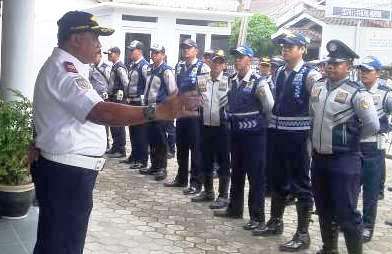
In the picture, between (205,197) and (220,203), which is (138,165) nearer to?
(205,197)

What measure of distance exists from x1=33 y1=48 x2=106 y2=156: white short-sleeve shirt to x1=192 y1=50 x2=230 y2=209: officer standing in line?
3653 mm

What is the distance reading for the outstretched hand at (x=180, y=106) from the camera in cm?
237

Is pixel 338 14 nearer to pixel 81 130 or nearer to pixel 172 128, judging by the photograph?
pixel 172 128

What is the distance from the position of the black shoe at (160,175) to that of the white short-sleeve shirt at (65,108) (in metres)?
4.82

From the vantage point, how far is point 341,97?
14.2 ft

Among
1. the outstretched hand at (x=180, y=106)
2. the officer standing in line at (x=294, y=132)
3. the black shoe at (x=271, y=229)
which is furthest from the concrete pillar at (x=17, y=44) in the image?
the outstretched hand at (x=180, y=106)

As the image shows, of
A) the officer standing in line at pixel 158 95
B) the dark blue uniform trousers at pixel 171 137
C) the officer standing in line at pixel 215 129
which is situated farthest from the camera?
the dark blue uniform trousers at pixel 171 137

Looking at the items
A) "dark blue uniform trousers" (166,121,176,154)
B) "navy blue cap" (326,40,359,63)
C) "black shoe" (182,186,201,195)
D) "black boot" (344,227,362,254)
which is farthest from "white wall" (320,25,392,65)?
"black boot" (344,227,362,254)

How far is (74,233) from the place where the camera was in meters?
2.84

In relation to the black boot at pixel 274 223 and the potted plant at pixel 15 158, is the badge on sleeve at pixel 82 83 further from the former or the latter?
the black boot at pixel 274 223

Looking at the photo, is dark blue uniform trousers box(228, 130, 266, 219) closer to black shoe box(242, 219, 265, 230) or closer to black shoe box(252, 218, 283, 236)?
black shoe box(242, 219, 265, 230)

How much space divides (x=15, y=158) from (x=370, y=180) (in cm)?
345

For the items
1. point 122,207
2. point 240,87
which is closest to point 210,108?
point 240,87

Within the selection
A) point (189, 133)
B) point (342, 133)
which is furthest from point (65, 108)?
point (189, 133)
